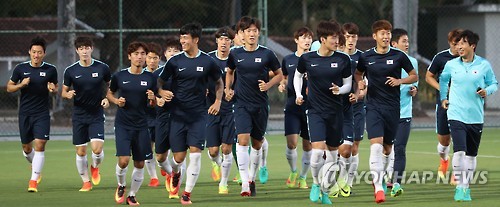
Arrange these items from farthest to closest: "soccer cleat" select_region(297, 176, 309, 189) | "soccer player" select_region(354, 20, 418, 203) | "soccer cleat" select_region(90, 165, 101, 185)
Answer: "soccer cleat" select_region(90, 165, 101, 185) < "soccer cleat" select_region(297, 176, 309, 189) < "soccer player" select_region(354, 20, 418, 203)

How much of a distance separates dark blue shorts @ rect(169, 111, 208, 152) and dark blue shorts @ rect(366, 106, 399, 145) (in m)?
2.07

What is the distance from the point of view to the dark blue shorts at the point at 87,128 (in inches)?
688

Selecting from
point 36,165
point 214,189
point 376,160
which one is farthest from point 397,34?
point 36,165

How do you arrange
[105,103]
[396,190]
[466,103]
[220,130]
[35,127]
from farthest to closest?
[35,127] < [220,130] < [105,103] < [396,190] < [466,103]

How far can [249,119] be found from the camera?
52.9ft

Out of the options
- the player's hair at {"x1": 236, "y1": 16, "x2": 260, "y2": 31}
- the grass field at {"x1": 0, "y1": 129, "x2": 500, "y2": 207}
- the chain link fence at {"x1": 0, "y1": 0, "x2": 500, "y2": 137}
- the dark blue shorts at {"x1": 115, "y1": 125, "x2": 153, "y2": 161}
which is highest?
the chain link fence at {"x1": 0, "y1": 0, "x2": 500, "y2": 137}

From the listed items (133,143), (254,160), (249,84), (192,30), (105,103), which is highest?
(192,30)

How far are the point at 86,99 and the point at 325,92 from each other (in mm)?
4030

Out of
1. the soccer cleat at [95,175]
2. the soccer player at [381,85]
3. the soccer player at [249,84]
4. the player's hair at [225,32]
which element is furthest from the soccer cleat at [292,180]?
the soccer cleat at [95,175]

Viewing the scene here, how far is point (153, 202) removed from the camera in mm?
15469

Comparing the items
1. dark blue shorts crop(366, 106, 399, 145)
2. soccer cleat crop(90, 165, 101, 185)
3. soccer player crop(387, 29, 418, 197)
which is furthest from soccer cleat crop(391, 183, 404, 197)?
soccer cleat crop(90, 165, 101, 185)

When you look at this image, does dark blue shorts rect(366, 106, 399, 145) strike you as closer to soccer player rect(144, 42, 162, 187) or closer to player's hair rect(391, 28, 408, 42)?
player's hair rect(391, 28, 408, 42)

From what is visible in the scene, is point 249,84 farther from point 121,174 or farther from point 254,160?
point 121,174

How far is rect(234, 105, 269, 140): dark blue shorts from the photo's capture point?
16109 millimetres
